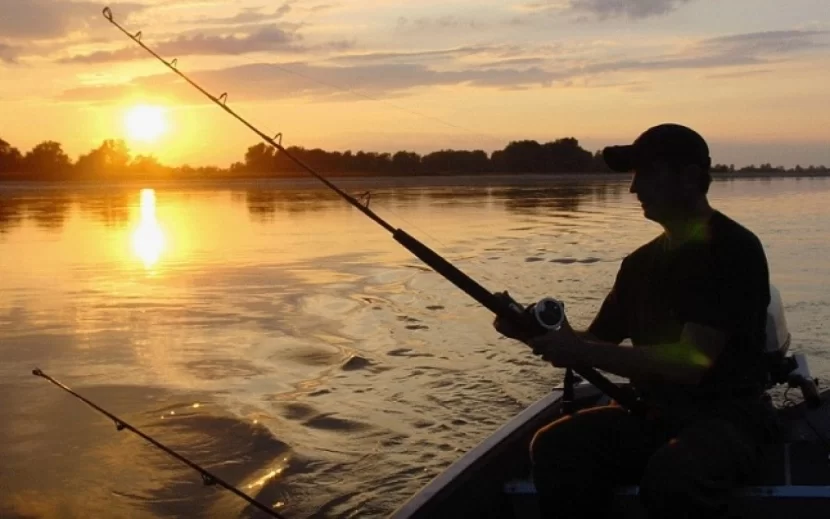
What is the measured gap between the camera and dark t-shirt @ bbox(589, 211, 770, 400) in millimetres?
3406

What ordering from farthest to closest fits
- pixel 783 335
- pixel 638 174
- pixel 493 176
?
1. pixel 493 176
2. pixel 783 335
3. pixel 638 174

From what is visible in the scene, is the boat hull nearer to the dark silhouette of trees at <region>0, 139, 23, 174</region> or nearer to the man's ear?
the man's ear

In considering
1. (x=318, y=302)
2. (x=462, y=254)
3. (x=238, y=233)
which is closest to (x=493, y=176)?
(x=238, y=233)

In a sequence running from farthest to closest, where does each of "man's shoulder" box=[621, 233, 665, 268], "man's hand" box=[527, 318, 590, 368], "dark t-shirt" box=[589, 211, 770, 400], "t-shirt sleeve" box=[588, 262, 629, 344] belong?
1. "t-shirt sleeve" box=[588, 262, 629, 344]
2. "man's shoulder" box=[621, 233, 665, 268]
3. "man's hand" box=[527, 318, 590, 368]
4. "dark t-shirt" box=[589, 211, 770, 400]

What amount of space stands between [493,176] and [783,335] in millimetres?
68079

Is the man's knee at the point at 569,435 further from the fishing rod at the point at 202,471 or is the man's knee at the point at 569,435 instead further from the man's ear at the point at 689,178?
the fishing rod at the point at 202,471

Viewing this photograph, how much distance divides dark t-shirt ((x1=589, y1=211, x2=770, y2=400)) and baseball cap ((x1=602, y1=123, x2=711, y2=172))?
23 centimetres

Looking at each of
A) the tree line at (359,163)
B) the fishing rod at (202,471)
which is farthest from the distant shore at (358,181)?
the fishing rod at (202,471)

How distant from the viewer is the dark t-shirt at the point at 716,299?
3406 millimetres

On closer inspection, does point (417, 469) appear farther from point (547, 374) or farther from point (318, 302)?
point (318, 302)

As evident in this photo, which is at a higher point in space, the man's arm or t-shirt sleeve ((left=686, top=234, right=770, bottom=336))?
t-shirt sleeve ((left=686, top=234, right=770, bottom=336))

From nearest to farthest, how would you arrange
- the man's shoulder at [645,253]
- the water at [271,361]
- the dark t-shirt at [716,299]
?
the dark t-shirt at [716,299] → the man's shoulder at [645,253] → the water at [271,361]

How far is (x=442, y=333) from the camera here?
9.77 metres

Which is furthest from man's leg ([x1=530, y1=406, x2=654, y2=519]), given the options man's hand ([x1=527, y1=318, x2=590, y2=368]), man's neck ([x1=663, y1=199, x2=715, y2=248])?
man's neck ([x1=663, y1=199, x2=715, y2=248])
